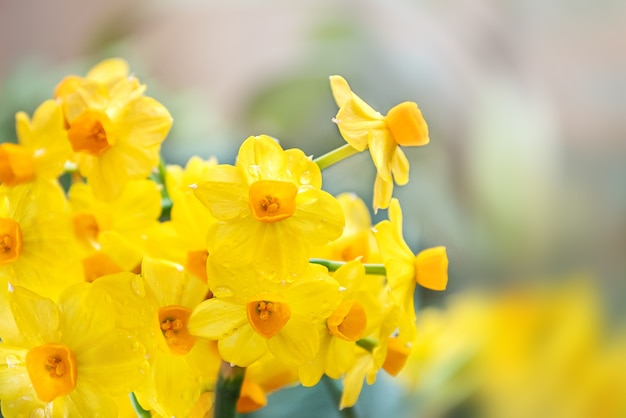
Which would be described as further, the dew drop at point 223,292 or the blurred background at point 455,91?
the blurred background at point 455,91

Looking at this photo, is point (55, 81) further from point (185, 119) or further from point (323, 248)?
point (323, 248)

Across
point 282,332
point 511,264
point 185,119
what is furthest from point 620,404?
point 282,332

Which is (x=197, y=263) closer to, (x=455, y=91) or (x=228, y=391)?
(x=228, y=391)

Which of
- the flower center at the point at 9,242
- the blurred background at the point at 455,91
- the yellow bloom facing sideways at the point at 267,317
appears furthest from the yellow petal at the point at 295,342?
the blurred background at the point at 455,91

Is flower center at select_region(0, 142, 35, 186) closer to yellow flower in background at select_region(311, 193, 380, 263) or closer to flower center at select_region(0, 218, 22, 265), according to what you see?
flower center at select_region(0, 218, 22, 265)

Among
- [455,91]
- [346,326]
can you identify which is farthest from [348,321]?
[455,91]

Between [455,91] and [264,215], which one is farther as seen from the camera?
[455,91]

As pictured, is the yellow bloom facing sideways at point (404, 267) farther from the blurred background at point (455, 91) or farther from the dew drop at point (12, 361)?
the blurred background at point (455, 91)
